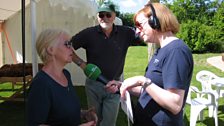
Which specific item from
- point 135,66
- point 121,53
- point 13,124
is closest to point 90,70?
point 121,53

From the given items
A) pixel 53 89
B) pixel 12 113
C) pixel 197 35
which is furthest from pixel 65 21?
pixel 197 35

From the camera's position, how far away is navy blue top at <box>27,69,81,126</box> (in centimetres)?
179

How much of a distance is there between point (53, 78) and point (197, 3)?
19629mm

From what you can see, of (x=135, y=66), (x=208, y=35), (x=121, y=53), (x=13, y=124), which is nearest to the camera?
(x=121, y=53)

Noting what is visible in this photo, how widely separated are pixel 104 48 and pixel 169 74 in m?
1.62

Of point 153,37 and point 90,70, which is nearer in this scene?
point 153,37

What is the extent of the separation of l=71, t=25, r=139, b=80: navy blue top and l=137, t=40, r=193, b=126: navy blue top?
1341 mm

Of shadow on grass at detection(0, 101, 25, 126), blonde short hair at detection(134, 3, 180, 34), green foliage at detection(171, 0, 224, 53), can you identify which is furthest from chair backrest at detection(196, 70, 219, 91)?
green foliage at detection(171, 0, 224, 53)

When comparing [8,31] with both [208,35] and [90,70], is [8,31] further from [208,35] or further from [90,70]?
[208,35]

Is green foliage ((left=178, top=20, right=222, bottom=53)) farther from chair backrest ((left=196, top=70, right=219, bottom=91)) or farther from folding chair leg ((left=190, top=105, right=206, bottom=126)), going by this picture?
folding chair leg ((left=190, top=105, right=206, bottom=126))

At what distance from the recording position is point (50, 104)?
6.04 ft

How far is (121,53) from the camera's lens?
344cm

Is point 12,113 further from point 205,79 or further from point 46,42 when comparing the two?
point 46,42

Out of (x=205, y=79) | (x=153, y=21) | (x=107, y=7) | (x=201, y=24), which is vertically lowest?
(x=205, y=79)
